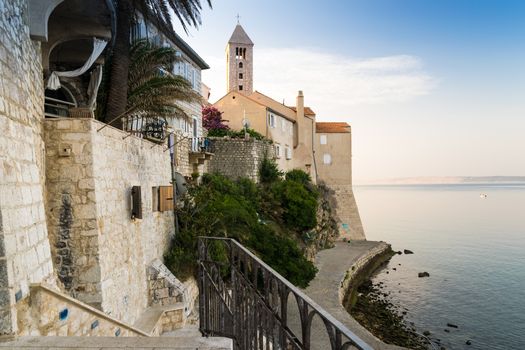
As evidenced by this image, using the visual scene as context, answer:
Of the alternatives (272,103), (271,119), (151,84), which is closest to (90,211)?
(151,84)

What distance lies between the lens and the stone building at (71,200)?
184 inches

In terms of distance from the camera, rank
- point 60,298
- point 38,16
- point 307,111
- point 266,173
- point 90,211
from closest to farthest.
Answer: point 60,298 → point 38,16 → point 90,211 → point 266,173 → point 307,111

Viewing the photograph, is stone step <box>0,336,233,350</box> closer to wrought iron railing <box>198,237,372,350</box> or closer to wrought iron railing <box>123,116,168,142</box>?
wrought iron railing <box>198,237,372,350</box>

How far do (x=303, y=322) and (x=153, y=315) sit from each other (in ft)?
26.6

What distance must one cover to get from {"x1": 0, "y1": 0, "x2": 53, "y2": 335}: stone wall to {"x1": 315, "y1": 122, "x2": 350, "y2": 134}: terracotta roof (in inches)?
1566

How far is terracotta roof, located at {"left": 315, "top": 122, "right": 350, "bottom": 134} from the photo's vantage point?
44281 millimetres

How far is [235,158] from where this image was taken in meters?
28.4

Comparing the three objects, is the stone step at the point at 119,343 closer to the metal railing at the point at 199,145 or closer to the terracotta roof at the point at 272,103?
the metal railing at the point at 199,145

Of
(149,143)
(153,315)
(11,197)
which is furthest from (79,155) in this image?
(153,315)

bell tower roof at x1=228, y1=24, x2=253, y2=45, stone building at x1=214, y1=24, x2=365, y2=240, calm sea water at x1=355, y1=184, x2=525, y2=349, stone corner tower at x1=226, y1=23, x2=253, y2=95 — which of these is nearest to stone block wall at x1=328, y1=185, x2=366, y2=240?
stone building at x1=214, y1=24, x2=365, y2=240

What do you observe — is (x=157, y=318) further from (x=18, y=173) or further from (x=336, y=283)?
(x=336, y=283)

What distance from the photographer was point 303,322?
9.77 feet

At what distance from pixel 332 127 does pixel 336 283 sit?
23643 millimetres

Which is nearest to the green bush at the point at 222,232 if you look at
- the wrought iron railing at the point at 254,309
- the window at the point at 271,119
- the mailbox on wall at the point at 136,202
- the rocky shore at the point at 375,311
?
the mailbox on wall at the point at 136,202
